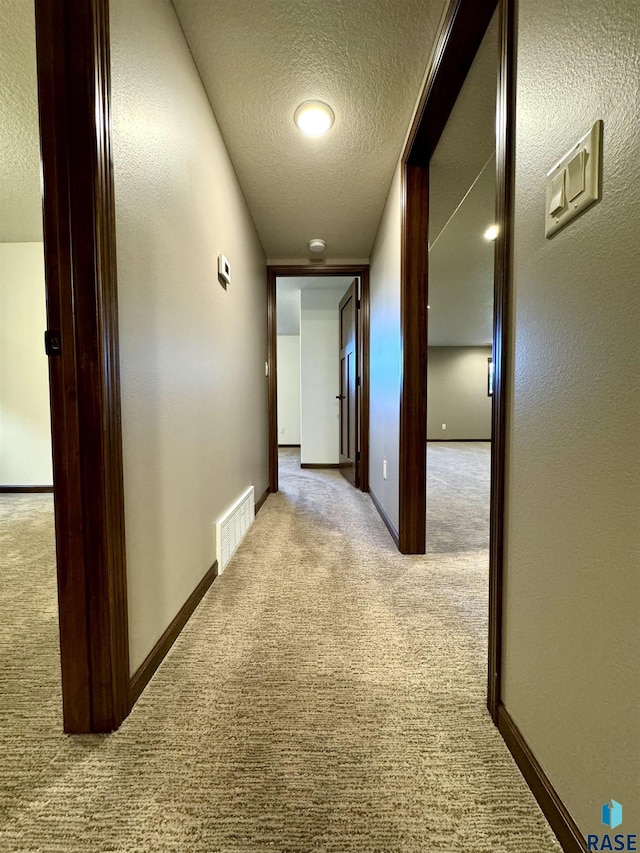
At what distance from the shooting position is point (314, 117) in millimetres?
1600

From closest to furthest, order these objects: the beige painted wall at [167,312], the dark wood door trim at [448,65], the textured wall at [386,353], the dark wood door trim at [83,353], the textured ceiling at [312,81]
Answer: the dark wood door trim at [83,353] → the beige painted wall at [167,312] → the dark wood door trim at [448,65] → the textured ceiling at [312,81] → the textured wall at [386,353]

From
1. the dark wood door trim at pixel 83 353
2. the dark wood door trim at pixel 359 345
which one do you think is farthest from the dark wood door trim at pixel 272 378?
the dark wood door trim at pixel 83 353

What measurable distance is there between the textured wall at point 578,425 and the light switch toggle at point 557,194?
0.05 meters

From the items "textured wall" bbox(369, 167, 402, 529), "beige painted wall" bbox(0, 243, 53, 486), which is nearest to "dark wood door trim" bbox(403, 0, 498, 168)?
"textured wall" bbox(369, 167, 402, 529)

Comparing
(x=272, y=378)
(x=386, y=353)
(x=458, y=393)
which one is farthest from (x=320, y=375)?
(x=458, y=393)

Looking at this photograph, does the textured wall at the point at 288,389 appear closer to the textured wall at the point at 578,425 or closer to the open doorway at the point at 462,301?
the open doorway at the point at 462,301

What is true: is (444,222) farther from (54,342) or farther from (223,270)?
(54,342)

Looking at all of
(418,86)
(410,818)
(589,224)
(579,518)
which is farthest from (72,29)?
(410,818)

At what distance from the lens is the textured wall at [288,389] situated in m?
6.57

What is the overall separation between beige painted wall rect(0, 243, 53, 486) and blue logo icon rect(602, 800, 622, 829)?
13.6 feet

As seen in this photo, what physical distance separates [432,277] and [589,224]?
14.6 feet

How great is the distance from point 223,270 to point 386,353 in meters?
1.12

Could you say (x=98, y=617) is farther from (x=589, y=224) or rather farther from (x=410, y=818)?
(x=589, y=224)

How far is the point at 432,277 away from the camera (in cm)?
455
